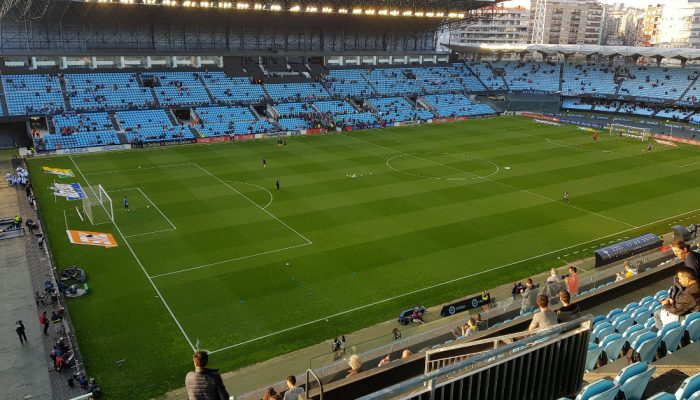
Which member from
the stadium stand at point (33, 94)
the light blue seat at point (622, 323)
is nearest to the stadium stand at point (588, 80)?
the stadium stand at point (33, 94)

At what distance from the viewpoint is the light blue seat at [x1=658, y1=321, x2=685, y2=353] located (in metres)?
10.7

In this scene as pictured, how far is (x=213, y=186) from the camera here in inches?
1764

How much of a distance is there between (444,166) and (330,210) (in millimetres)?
17156

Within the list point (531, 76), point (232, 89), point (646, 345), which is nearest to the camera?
point (646, 345)

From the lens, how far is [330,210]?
128ft

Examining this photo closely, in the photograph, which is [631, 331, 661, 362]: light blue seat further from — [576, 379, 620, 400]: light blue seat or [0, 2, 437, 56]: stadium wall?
[0, 2, 437, 56]: stadium wall

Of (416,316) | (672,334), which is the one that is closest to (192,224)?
(416,316)

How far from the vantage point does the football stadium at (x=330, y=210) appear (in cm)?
1159

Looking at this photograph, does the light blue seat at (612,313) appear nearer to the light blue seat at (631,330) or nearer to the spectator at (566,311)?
the light blue seat at (631,330)

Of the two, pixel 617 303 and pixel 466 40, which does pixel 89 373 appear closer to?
pixel 617 303

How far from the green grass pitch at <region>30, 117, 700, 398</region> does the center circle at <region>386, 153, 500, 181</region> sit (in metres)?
0.20

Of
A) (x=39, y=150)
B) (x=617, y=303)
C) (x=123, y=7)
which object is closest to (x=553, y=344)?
(x=617, y=303)

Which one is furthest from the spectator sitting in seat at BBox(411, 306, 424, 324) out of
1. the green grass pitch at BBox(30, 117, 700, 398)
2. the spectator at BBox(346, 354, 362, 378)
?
the spectator at BBox(346, 354, 362, 378)

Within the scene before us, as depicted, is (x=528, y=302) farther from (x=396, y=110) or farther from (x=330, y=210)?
(x=396, y=110)
